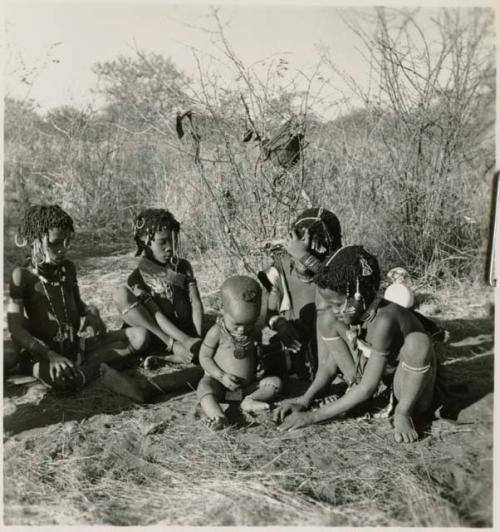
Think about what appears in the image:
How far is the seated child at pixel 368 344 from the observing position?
268 centimetres

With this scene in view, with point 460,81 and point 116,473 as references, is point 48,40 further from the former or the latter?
point 460,81

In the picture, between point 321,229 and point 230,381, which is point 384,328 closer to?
point 230,381

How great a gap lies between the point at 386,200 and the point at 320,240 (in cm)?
165

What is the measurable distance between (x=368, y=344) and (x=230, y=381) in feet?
2.49

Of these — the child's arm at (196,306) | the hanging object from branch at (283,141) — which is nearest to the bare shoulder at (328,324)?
the child's arm at (196,306)

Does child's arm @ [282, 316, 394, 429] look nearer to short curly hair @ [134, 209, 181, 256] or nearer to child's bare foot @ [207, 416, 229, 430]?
child's bare foot @ [207, 416, 229, 430]

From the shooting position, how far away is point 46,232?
131 inches

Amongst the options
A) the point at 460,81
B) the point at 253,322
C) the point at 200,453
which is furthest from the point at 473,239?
the point at 200,453

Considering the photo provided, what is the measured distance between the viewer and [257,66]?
14.6 ft

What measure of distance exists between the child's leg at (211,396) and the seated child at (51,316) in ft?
2.30

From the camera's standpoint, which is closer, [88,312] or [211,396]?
[211,396]

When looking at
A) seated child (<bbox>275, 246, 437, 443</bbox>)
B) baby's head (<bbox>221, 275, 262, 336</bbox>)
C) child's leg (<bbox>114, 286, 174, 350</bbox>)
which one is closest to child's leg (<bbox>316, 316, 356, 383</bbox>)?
seated child (<bbox>275, 246, 437, 443</bbox>)

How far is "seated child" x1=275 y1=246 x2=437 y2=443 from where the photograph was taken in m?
2.68

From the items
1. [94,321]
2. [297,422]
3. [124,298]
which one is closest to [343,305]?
[297,422]
